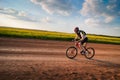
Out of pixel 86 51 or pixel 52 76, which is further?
pixel 86 51

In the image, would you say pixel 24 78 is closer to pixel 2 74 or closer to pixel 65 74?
pixel 2 74

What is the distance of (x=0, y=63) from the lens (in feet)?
32.4

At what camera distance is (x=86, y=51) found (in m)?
14.0

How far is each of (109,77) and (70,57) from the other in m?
4.86

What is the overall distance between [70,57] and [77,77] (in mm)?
5100

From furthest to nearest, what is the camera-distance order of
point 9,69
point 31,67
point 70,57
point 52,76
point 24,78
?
1. point 70,57
2. point 31,67
3. point 9,69
4. point 52,76
5. point 24,78

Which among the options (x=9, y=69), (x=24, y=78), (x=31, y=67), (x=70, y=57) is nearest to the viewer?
(x=24, y=78)

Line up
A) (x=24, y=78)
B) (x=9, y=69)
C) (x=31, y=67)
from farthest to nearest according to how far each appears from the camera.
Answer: (x=31, y=67)
(x=9, y=69)
(x=24, y=78)

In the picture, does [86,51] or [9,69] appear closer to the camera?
[9,69]

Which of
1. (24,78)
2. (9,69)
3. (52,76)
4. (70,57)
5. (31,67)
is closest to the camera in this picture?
(24,78)

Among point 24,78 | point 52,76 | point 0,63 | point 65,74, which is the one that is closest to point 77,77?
point 65,74

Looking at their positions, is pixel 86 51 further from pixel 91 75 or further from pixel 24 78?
pixel 24 78

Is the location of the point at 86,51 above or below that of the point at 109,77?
above

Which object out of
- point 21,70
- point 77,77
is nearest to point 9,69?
point 21,70
